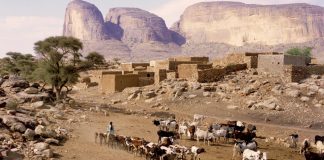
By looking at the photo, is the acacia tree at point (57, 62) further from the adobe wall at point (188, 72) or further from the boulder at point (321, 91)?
the boulder at point (321, 91)

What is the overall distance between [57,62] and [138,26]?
13884cm

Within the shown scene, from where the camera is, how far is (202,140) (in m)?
19.7

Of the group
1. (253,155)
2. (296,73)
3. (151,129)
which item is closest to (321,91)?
(296,73)

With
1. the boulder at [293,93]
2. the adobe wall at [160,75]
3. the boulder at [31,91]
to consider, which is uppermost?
the adobe wall at [160,75]

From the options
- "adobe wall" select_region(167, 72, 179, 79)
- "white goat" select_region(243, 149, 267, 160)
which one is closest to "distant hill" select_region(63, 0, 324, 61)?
"adobe wall" select_region(167, 72, 179, 79)

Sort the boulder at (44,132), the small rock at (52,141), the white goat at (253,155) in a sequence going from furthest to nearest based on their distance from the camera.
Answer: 1. the boulder at (44,132)
2. the small rock at (52,141)
3. the white goat at (253,155)

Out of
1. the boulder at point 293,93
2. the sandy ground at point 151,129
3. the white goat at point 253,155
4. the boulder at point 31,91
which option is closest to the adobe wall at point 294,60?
the boulder at point 293,93

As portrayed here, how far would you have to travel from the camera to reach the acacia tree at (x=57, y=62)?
3073 cm

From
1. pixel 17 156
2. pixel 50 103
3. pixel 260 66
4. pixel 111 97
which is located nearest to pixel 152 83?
pixel 111 97

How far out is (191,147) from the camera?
53.8 ft

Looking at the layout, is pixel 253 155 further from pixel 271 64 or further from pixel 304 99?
pixel 271 64

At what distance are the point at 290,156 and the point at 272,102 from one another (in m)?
10.7

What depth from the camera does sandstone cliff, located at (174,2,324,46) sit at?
149375mm

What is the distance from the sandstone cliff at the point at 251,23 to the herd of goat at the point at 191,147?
131 meters
